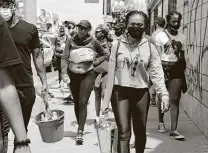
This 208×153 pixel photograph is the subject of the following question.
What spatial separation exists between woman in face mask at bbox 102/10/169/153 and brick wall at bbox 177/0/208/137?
2.36 meters

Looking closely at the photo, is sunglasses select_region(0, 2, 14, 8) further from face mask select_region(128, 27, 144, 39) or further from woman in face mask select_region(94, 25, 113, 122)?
woman in face mask select_region(94, 25, 113, 122)

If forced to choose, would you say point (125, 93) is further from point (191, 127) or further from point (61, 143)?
Answer: point (191, 127)

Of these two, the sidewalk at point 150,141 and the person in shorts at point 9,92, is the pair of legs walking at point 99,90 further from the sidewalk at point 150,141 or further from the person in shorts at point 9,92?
the person in shorts at point 9,92

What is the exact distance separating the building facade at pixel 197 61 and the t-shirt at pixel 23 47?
10.9ft

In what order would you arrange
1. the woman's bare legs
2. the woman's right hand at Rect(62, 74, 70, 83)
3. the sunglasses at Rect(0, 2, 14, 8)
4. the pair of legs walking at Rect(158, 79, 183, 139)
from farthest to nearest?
the pair of legs walking at Rect(158, 79, 183, 139) → the woman's right hand at Rect(62, 74, 70, 83) → the sunglasses at Rect(0, 2, 14, 8) → the woman's bare legs

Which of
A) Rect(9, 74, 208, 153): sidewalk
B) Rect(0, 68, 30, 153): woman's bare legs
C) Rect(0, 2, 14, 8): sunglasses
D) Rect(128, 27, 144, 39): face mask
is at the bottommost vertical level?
Rect(9, 74, 208, 153): sidewalk

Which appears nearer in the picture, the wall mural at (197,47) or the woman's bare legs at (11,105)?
the woman's bare legs at (11,105)

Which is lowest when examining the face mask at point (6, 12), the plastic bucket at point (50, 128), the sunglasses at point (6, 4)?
the plastic bucket at point (50, 128)

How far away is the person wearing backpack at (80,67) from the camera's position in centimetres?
677

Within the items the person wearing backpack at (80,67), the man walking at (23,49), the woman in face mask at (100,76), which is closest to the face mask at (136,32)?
the man walking at (23,49)

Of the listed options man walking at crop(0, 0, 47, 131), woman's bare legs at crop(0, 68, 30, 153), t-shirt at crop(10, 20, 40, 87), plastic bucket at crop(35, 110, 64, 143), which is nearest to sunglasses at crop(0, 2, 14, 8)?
man walking at crop(0, 0, 47, 131)

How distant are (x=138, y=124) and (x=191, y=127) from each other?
313cm

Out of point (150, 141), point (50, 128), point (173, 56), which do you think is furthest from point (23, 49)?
point (173, 56)

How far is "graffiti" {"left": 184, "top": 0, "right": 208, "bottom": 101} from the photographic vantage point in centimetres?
741
